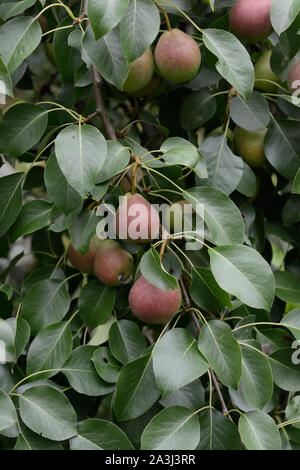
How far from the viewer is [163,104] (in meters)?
1.16

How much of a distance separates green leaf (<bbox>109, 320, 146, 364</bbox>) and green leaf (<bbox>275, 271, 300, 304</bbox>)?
0.84 ft

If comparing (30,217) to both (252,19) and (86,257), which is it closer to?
(86,257)

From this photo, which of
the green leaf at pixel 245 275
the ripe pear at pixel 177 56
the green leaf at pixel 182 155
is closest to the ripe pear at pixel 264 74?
the ripe pear at pixel 177 56

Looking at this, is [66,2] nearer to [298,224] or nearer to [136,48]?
[136,48]

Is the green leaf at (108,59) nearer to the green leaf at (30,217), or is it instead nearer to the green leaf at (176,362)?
the green leaf at (30,217)

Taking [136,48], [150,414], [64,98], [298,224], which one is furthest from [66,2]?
[150,414]

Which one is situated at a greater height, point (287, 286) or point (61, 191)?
point (61, 191)

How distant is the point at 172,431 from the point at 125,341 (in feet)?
0.59

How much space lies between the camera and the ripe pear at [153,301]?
0.85 meters

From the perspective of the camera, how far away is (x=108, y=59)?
879 mm

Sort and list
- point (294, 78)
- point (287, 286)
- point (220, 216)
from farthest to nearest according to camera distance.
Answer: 1. point (287, 286)
2. point (294, 78)
3. point (220, 216)

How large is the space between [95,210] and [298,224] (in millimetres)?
412

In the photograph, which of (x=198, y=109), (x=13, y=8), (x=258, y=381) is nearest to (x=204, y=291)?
(x=258, y=381)

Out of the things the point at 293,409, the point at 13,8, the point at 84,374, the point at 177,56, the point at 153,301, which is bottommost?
the point at 293,409
